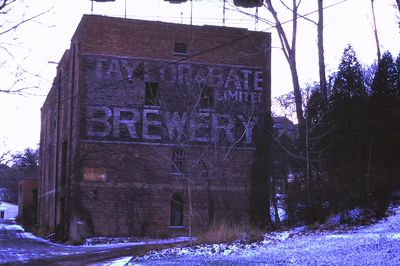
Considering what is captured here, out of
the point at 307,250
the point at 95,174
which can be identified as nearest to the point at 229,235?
the point at 307,250

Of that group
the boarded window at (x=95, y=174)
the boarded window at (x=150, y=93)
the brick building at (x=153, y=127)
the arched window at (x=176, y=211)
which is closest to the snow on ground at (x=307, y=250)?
the brick building at (x=153, y=127)

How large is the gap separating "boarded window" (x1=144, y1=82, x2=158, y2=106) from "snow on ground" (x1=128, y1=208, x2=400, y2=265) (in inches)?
597

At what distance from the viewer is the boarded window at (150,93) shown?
34.3 meters

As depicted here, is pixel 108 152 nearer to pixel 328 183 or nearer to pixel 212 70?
pixel 212 70

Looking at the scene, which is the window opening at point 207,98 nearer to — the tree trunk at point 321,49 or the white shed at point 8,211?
the tree trunk at point 321,49

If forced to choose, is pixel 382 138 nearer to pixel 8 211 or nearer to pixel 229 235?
pixel 229 235

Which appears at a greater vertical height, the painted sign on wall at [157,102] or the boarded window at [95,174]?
the painted sign on wall at [157,102]

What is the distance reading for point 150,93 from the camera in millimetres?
34625

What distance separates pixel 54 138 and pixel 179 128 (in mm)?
16417

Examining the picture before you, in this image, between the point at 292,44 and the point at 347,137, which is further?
the point at 292,44

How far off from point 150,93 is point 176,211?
700 cm

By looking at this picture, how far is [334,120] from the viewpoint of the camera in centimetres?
2438

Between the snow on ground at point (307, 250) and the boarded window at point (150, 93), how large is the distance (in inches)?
597

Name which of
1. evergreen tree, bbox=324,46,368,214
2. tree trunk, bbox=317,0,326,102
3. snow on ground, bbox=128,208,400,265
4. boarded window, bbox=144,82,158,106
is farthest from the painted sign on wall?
snow on ground, bbox=128,208,400,265
